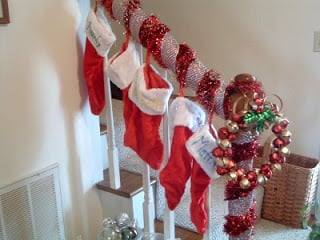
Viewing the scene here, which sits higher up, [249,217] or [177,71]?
[177,71]

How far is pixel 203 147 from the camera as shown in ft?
3.16

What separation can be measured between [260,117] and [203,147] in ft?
0.58

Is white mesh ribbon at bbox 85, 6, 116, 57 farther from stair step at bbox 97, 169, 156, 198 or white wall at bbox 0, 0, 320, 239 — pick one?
stair step at bbox 97, 169, 156, 198

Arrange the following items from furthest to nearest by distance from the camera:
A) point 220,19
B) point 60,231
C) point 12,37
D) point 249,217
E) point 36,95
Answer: point 220,19
point 60,231
point 36,95
point 12,37
point 249,217

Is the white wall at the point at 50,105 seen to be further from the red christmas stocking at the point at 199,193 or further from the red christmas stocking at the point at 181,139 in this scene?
the red christmas stocking at the point at 199,193

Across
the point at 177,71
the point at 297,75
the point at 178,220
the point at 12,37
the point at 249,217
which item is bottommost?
the point at 178,220

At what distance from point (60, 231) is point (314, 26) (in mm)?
1643

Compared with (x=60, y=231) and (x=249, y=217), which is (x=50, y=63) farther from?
(x=249, y=217)

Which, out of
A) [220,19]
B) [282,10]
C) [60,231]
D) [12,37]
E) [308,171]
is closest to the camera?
[12,37]

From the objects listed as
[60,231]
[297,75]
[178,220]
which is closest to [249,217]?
[178,220]

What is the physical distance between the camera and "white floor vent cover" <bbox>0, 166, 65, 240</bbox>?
4.15 feet

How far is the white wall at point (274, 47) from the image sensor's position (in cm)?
202

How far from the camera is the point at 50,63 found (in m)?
1.33

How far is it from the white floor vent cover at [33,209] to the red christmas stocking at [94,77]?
0.29 m
